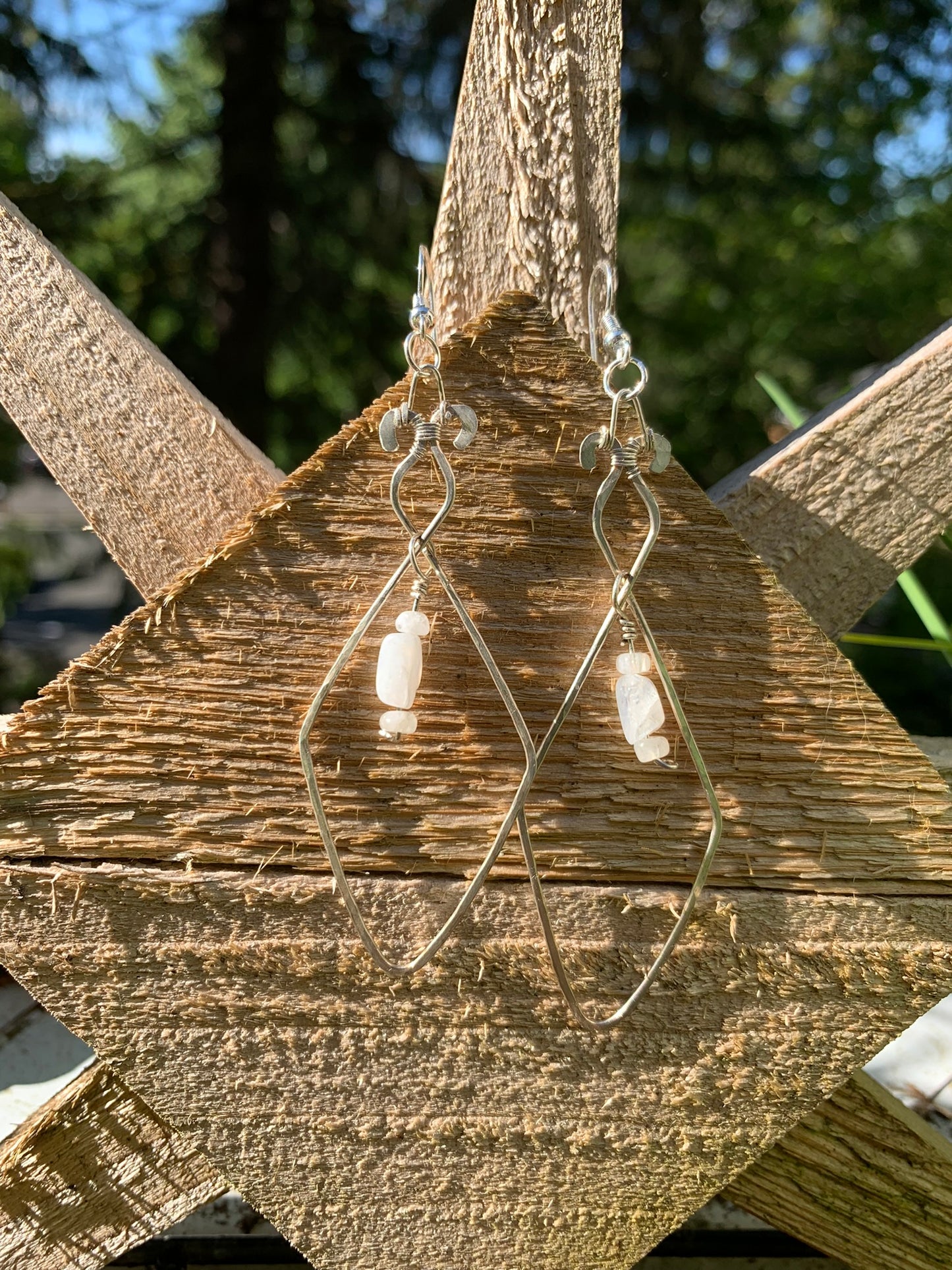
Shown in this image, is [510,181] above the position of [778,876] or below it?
above

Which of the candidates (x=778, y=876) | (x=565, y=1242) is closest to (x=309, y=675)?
(x=778, y=876)

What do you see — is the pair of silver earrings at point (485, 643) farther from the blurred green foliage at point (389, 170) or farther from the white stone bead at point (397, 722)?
the blurred green foliage at point (389, 170)

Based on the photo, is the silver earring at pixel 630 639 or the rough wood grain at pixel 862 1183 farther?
the rough wood grain at pixel 862 1183

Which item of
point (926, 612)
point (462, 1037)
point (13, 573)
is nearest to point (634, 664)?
point (462, 1037)

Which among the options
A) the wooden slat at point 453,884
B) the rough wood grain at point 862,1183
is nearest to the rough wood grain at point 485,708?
the wooden slat at point 453,884

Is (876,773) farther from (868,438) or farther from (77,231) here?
(77,231)

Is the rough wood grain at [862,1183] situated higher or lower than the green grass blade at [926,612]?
lower
